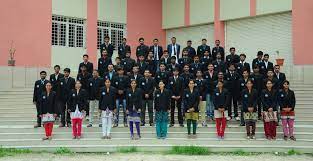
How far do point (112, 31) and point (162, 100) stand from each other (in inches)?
424

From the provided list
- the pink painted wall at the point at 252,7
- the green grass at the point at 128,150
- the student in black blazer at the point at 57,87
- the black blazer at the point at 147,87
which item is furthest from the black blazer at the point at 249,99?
the pink painted wall at the point at 252,7

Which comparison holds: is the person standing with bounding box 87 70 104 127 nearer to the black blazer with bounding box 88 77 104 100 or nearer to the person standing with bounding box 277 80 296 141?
the black blazer with bounding box 88 77 104 100

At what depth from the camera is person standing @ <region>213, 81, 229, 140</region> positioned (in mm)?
12305

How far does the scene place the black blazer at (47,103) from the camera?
486 inches

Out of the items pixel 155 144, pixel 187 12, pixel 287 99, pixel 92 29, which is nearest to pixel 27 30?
pixel 92 29

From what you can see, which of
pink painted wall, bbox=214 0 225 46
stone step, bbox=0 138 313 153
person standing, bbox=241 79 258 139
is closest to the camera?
stone step, bbox=0 138 313 153

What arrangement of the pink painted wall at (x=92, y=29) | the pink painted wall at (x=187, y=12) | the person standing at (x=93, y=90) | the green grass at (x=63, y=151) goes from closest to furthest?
1. the green grass at (x=63, y=151)
2. the person standing at (x=93, y=90)
3. the pink painted wall at (x=92, y=29)
4. the pink painted wall at (x=187, y=12)

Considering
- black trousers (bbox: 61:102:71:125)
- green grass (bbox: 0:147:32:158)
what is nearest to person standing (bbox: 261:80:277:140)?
black trousers (bbox: 61:102:71:125)

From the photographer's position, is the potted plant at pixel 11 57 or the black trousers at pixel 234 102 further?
the potted plant at pixel 11 57

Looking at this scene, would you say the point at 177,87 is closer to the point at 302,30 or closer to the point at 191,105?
the point at 191,105

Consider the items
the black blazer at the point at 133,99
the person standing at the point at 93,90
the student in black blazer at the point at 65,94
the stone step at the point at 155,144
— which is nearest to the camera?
the stone step at the point at 155,144

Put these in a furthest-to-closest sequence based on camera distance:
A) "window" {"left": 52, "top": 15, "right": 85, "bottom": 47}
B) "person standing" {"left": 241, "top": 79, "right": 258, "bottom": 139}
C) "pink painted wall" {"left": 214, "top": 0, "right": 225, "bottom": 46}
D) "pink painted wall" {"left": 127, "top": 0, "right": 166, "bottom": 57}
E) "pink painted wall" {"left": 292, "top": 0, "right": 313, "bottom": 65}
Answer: "pink painted wall" {"left": 127, "top": 0, "right": 166, "bottom": 57}, "pink painted wall" {"left": 214, "top": 0, "right": 225, "bottom": 46}, "window" {"left": 52, "top": 15, "right": 85, "bottom": 47}, "pink painted wall" {"left": 292, "top": 0, "right": 313, "bottom": 65}, "person standing" {"left": 241, "top": 79, "right": 258, "bottom": 139}

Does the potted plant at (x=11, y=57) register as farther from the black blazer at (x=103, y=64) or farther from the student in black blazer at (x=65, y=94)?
the student in black blazer at (x=65, y=94)

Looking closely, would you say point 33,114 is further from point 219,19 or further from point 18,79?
point 219,19
